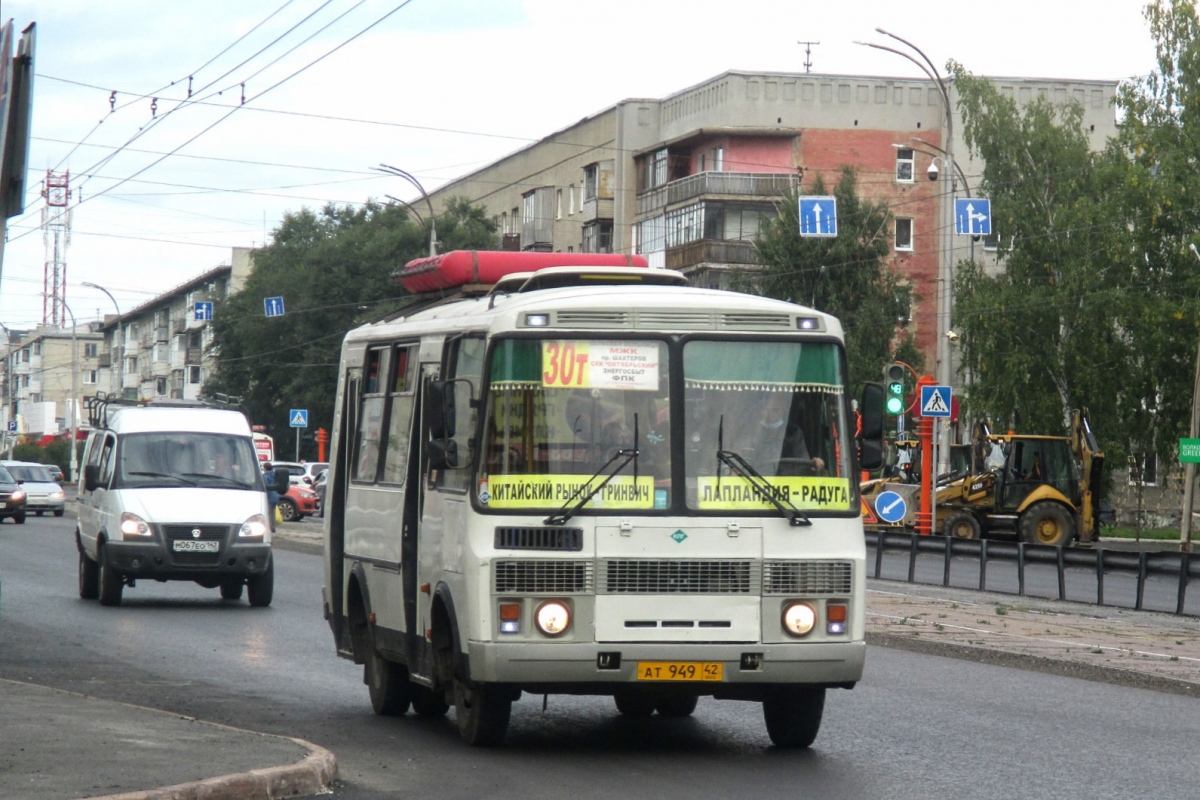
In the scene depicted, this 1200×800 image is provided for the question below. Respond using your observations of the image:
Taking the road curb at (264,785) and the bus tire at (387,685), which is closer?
the road curb at (264,785)

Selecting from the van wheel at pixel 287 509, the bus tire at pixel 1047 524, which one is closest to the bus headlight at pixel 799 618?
the bus tire at pixel 1047 524

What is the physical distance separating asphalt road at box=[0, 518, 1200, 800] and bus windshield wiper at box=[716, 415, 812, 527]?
1.29 meters

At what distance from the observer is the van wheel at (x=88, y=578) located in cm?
2302

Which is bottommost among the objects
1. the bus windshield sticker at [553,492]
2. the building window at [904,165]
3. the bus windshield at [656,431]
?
the bus windshield sticker at [553,492]

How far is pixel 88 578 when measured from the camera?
23.1 meters

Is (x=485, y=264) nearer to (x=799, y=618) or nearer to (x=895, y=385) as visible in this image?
(x=799, y=618)

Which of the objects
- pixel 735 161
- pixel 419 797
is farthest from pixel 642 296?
pixel 735 161

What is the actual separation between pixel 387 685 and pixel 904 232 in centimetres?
6324

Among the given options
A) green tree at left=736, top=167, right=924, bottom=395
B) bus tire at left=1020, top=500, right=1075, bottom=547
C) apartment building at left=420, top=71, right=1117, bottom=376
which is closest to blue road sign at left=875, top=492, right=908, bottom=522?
bus tire at left=1020, top=500, right=1075, bottom=547

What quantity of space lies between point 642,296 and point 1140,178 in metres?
43.7

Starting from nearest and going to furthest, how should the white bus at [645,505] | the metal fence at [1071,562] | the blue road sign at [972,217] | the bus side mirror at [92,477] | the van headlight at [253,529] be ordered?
the white bus at [645,505], the van headlight at [253,529], the bus side mirror at [92,477], the metal fence at [1071,562], the blue road sign at [972,217]

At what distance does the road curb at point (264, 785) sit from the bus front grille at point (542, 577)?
1.26 metres

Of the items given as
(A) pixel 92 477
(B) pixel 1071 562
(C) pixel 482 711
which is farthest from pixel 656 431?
(B) pixel 1071 562

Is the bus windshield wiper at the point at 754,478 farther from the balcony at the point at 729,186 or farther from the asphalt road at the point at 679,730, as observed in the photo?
the balcony at the point at 729,186
